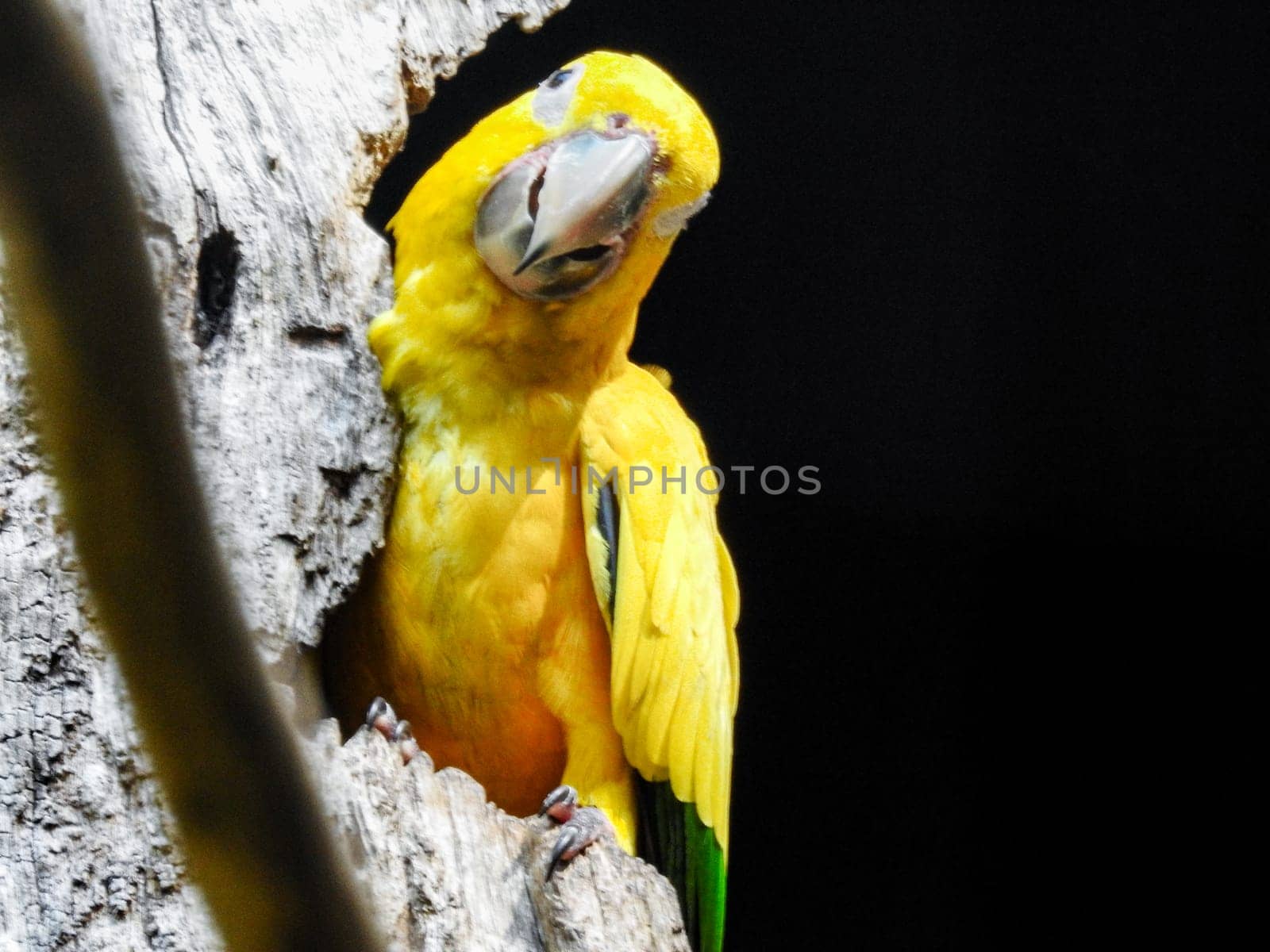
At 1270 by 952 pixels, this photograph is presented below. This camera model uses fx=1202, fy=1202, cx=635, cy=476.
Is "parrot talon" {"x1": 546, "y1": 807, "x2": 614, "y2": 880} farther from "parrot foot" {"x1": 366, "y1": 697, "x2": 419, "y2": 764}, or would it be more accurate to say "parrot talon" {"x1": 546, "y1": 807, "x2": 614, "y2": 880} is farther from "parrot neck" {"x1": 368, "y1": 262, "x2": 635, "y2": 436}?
"parrot neck" {"x1": 368, "y1": 262, "x2": 635, "y2": 436}

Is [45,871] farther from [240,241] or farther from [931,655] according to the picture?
[931,655]

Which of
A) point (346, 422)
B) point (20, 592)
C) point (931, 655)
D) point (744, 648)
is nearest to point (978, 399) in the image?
point (931, 655)

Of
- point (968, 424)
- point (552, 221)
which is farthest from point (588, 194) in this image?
point (968, 424)

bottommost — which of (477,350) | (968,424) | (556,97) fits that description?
(477,350)

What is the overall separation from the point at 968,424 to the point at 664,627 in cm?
136

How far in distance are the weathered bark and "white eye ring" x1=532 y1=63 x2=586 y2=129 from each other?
0.17 meters

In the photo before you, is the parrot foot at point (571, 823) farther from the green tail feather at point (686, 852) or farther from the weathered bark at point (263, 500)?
the green tail feather at point (686, 852)

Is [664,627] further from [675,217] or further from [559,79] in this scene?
[559,79]

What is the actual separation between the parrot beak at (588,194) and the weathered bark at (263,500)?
0.20 meters

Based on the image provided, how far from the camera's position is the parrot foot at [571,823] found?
4.21ft

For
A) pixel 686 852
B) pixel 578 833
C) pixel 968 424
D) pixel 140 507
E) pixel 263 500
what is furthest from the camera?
pixel 968 424

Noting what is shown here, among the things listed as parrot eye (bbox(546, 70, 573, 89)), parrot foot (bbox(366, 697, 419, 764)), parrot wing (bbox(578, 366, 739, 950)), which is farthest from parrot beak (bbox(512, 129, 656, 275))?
parrot foot (bbox(366, 697, 419, 764))

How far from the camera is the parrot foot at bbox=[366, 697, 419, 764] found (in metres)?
1.32

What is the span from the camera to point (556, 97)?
Answer: 4.89 feet
